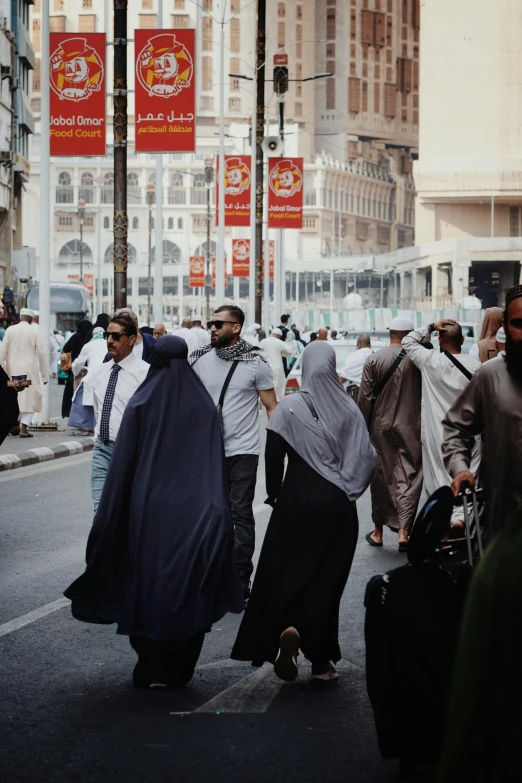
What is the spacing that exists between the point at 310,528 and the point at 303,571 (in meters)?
0.18

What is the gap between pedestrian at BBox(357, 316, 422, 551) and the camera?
10.4 meters

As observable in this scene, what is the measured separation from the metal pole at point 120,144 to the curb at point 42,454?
296cm

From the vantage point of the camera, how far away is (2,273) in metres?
56.4

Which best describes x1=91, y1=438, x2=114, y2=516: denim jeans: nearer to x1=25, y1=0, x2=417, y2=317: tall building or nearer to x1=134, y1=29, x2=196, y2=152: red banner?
x1=134, y1=29, x2=196, y2=152: red banner

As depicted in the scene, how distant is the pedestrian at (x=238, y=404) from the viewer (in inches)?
316

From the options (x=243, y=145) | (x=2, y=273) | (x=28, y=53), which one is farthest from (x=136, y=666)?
(x=243, y=145)

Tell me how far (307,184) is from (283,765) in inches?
5815

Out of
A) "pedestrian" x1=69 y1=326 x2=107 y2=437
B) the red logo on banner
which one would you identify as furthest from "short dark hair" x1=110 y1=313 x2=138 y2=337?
the red logo on banner

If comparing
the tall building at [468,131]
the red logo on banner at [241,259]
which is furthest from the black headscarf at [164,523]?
the tall building at [468,131]

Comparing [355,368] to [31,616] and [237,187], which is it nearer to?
[31,616]

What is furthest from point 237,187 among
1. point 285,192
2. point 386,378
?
point 386,378

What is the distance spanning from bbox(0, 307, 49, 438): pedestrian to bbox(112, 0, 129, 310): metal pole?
5.55 ft

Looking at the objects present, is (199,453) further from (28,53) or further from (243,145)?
(243,145)

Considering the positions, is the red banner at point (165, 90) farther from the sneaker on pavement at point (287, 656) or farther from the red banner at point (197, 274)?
the red banner at point (197, 274)
